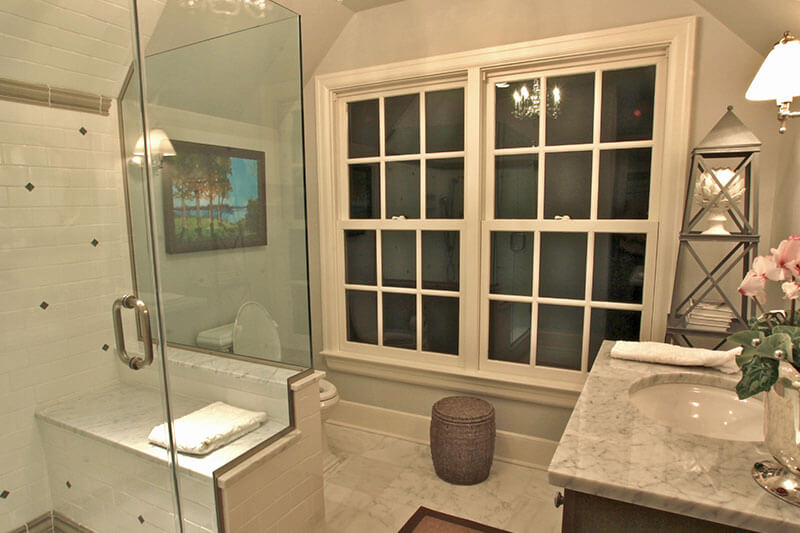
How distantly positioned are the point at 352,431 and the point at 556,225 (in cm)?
189

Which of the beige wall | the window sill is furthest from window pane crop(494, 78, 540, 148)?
the window sill

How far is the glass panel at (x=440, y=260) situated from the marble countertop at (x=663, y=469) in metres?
1.51

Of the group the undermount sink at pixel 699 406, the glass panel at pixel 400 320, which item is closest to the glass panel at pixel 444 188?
the glass panel at pixel 400 320

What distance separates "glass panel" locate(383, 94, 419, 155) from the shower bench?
158cm

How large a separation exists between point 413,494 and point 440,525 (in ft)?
0.91

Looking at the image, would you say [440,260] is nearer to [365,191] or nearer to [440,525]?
[365,191]

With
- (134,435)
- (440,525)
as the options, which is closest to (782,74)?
(440,525)

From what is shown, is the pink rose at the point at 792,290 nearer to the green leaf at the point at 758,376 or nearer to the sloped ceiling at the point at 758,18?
the green leaf at the point at 758,376

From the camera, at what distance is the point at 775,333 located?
36.9 inches

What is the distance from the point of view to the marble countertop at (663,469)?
90cm

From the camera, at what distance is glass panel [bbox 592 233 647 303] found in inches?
91.7

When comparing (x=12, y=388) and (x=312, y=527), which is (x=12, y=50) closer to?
(x=12, y=388)

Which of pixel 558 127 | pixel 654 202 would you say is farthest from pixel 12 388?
pixel 654 202

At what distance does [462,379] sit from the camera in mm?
2748
